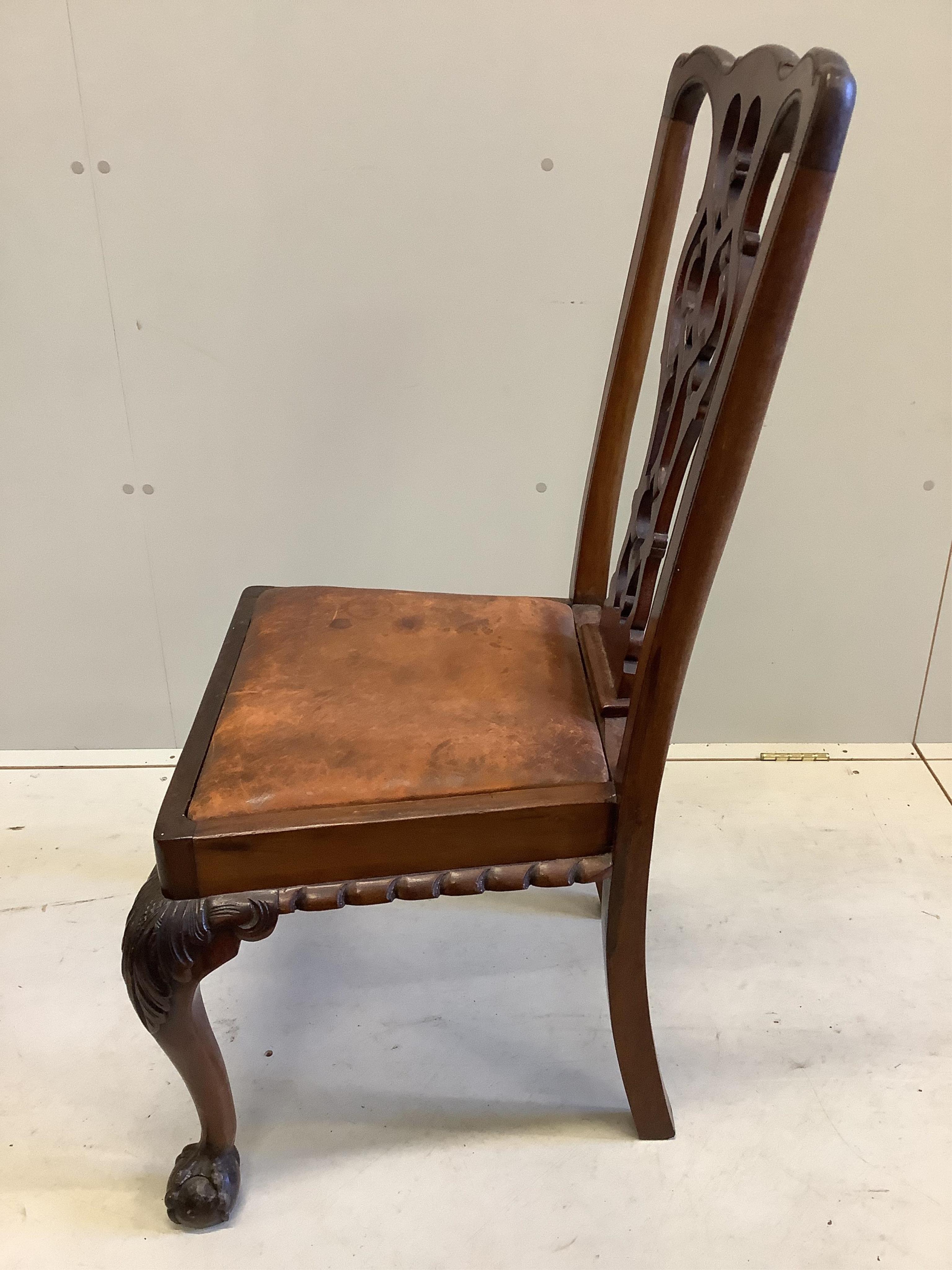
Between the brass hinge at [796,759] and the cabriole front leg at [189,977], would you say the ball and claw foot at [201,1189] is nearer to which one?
the cabriole front leg at [189,977]

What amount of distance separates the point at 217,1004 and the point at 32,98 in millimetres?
1182

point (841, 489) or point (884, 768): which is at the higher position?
point (841, 489)

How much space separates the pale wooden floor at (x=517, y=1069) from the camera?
3.03 ft

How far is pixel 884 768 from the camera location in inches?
63.2

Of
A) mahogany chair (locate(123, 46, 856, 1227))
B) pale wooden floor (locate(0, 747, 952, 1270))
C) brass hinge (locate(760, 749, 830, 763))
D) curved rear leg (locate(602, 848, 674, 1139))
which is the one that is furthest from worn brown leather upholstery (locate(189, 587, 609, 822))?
brass hinge (locate(760, 749, 830, 763))

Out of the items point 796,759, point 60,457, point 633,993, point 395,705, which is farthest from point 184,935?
point 796,759

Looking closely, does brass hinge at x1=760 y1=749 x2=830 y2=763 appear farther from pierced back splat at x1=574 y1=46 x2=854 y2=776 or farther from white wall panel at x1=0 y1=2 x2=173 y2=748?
white wall panel at x1=0 y1=2 x2=173 y2=748

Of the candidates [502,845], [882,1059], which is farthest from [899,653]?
[502,845]

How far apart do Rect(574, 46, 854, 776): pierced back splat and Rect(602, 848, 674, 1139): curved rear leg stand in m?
0.13

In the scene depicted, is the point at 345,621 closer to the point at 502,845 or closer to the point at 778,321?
the point at 502,845

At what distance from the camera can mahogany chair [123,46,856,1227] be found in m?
0.70

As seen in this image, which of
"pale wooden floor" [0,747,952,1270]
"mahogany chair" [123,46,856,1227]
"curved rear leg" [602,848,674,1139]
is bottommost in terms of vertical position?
"pale wooden floor" [0,747,952,1270]

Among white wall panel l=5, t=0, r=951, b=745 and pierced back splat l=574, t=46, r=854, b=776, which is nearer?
pierced back splat l=574, t=46, r=854, b=776

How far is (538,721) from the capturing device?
2.98 ft
